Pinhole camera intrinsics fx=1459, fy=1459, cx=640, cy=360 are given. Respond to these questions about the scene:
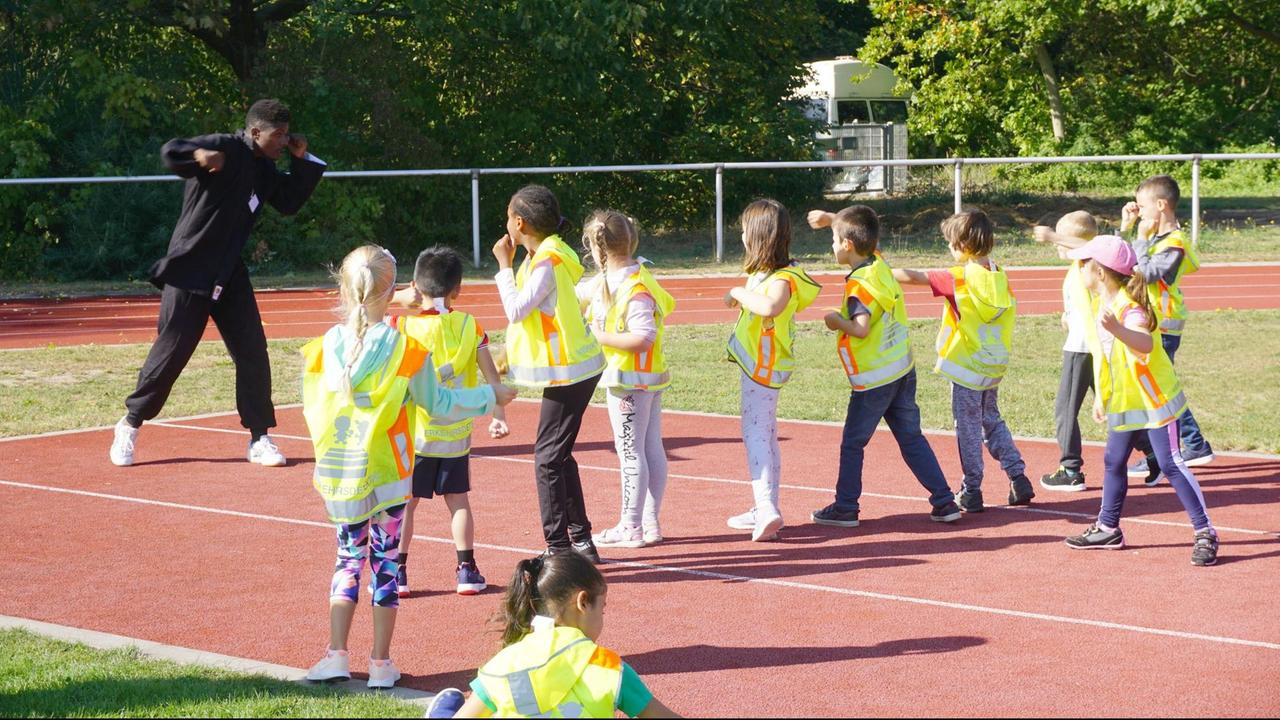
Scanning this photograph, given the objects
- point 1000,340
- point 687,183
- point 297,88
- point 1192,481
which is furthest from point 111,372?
point 687,183

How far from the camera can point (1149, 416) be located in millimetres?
6934

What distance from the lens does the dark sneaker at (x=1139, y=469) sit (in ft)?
29.4

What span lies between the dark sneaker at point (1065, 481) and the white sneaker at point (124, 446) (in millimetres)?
5872

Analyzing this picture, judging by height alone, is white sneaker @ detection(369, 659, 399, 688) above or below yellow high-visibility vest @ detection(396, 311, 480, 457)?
below

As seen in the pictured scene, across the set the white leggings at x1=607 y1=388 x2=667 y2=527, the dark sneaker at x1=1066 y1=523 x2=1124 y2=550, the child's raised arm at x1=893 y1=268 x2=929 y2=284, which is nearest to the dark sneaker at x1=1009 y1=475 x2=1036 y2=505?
the dark sneaker at x1=1066 y1=523 x2=1124 y2=550

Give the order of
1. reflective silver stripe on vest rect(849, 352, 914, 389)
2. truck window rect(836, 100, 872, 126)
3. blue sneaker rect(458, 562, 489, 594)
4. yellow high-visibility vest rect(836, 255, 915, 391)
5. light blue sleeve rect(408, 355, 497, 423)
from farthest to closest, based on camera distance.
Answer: truck window rect(836, 100, 872, 126), reflective silver stripe on vest rect(849, 352, 914, 389), yellow high-visibility vest rect(836, 255, 915, 391), blue sneaker rect(458, 562, 489, 594), light blue sleeve rect(408, 355, 497, 423)

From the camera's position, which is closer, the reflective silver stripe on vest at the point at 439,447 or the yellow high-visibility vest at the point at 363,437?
the yellow high-visibility vest at the point at 363,437

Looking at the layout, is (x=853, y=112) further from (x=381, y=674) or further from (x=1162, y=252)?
(x=381, y=674)

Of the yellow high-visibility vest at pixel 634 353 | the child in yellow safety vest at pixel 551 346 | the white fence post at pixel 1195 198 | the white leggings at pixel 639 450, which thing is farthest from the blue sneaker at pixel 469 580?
the white fence post at pixel 1195 198

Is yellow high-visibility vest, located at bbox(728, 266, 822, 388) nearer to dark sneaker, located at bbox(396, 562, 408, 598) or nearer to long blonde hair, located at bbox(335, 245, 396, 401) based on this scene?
dark sneaker, located at bbox(396, 562, 408, 598)

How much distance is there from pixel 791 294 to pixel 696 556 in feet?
4.52

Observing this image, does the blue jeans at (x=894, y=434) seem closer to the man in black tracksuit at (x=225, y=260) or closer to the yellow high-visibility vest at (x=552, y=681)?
the man in black tracksuit at (x=225, y=260)

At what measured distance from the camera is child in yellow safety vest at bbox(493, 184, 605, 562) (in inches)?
264

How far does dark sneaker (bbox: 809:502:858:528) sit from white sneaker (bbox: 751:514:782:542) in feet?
1.69
